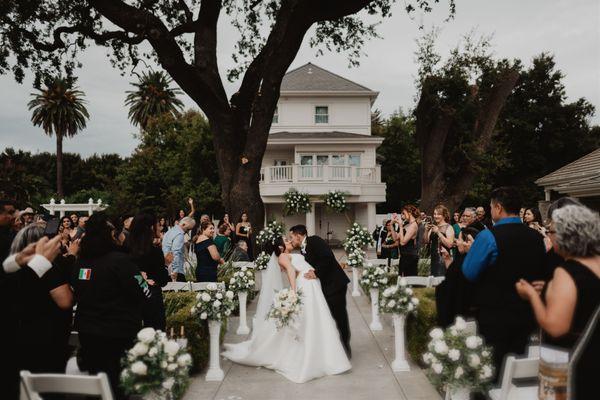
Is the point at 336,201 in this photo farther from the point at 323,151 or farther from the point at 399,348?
the point at 399,348

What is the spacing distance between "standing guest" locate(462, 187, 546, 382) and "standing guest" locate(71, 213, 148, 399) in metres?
3.24

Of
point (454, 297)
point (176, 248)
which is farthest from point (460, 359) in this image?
point (176, 248)

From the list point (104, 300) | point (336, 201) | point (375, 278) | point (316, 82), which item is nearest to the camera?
point (104, 300)

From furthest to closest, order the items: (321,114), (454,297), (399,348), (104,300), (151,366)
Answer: (321,114), (399,348), (454,297), (104,300), (151,366)

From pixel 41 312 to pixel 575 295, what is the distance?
441 centimetres

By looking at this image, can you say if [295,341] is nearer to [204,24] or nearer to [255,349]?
[255,349]

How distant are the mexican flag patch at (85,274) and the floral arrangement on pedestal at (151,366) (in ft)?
2.66

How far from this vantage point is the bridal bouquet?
22.7ft

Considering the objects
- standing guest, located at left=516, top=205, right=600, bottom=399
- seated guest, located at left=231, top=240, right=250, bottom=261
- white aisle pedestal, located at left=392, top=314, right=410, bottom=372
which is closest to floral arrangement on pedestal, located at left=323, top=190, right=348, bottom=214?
seated guest, located at left=231, top=240, right=250, bottom=261

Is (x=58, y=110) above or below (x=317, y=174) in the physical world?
above

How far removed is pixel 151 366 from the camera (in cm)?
419

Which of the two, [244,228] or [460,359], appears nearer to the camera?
[460,359]

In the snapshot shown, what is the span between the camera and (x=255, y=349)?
771 centimetres

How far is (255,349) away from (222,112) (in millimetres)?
10025
